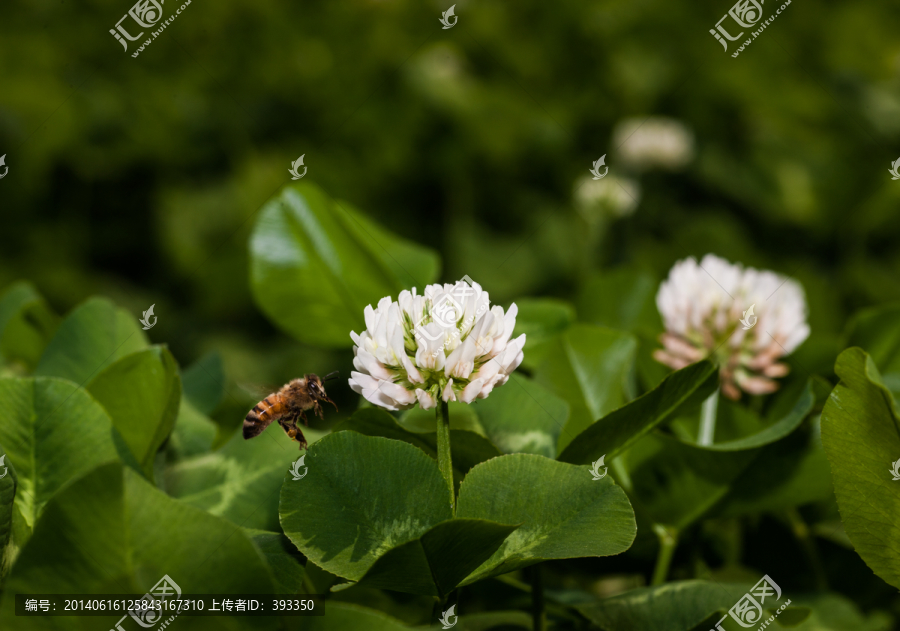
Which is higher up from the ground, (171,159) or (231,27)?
(231,27)

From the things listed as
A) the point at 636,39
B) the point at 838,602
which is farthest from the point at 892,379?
the point at 636,39

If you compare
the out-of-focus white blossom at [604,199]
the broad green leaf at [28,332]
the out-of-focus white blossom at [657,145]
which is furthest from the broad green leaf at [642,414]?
the out-of-focus white blossom at [657,145]

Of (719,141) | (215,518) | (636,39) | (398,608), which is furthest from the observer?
(719,141)

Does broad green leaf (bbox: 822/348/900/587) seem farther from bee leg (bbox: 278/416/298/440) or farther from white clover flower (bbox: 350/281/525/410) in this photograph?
bee leg (bbox: 278/416/298/440)

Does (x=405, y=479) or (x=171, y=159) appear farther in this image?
(x=171, y=159)

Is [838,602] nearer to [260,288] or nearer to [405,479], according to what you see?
[405,479]

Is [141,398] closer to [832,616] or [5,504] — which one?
[5,504]
